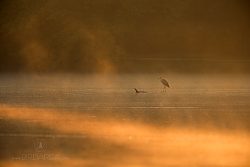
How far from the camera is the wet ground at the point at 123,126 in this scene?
281 inches

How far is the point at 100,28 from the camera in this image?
2434 centimetres

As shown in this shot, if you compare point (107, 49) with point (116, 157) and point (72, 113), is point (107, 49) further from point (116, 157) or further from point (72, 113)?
point (116, 157)

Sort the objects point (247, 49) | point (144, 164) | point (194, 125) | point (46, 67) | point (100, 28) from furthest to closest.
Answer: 1. point (100, 28)
2. point (247, 49)
3. point (46, 67)
4. point (194, 125)
5. point (144, 164)

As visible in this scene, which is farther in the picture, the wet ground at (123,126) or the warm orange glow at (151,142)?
the wet ground at (123,126)

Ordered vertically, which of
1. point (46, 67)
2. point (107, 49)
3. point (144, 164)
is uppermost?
point (107, 49)

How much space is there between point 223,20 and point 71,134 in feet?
57.9

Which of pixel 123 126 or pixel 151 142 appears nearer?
pixel 151 142

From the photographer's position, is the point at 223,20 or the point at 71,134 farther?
the point at 223,20

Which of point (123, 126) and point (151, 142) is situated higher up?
point (123, 126)

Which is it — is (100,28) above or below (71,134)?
above

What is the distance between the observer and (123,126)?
8.85 metres

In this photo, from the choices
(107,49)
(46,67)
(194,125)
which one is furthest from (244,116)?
(107,49)

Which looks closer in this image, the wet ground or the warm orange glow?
the warm orange glow

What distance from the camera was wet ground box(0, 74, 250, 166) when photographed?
23.4ft
